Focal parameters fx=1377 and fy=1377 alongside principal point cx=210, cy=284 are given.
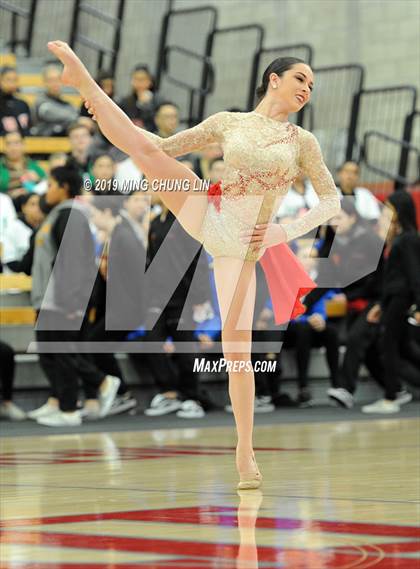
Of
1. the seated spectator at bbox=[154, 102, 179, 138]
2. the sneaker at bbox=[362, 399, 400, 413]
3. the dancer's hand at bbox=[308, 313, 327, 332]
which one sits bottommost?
the sneaker at bbox=[362, 399, 400, 413]

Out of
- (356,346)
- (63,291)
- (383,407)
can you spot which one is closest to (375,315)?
(356,346)

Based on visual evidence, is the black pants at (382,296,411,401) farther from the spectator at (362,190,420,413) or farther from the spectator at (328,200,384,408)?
the spectator at (328,200,384,408)

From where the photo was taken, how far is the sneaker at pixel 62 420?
9.70 metres

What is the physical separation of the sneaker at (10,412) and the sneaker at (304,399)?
8.02 ft

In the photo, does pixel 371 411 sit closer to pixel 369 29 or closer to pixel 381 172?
pixel 381 172

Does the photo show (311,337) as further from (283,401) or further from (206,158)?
(206,158)

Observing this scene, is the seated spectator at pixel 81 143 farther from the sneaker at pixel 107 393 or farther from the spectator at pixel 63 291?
the sneaker at pixel 107 393

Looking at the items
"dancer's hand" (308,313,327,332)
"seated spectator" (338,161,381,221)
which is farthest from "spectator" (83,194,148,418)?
"seated spectator" (338,161,381,221)

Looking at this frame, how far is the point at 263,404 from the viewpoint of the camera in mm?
11000

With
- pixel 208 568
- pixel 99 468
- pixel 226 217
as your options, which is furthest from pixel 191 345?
pixel 208 568

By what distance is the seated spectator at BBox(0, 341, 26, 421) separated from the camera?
32.8 feet

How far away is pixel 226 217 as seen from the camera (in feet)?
18.7

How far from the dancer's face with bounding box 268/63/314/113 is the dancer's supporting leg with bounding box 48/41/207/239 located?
1.63 ft

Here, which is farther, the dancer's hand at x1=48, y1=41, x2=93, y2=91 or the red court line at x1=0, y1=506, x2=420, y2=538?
the dancer's hand at x1=48, y1=41, x2=93, y2=91
